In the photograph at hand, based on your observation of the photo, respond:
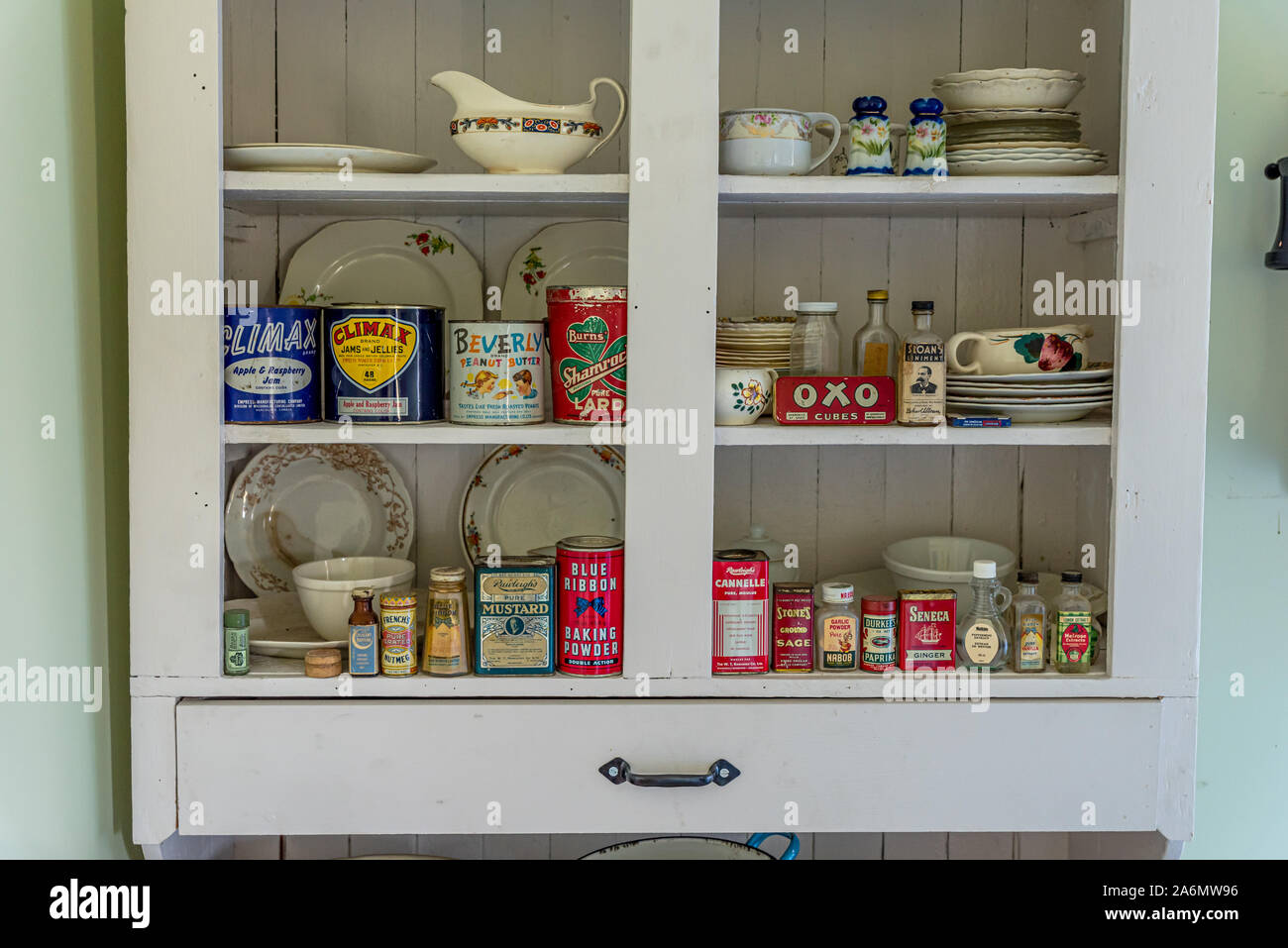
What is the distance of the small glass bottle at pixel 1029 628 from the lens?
1521mm

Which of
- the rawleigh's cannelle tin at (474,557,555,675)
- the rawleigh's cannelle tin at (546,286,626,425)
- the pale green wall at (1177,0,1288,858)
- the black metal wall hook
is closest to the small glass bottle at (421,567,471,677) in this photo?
the rawleigh's cannelle tin at (474,557,555,675)

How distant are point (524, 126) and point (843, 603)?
704mm

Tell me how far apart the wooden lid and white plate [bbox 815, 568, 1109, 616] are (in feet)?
2.25

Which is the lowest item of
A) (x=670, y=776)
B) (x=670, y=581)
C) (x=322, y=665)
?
(x=670, y=776)

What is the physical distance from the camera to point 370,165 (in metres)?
1.49

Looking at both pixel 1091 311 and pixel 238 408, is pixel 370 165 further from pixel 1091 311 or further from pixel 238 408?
pixel 1091 311

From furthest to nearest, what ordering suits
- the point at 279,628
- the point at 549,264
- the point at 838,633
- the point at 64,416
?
the point at 549,264 < the point at 279,628 < the point at 838,633 < the point at 64,416

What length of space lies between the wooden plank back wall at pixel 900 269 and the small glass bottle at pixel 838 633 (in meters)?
0.31

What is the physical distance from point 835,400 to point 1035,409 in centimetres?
25

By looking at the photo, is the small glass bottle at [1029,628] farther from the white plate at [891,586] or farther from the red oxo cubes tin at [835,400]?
the red oxo cubes tin at [835,400]

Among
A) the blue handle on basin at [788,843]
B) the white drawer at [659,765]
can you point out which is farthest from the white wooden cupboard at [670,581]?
the blue handle on basin at [788,843]

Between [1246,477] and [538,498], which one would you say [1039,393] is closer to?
[1246,477]

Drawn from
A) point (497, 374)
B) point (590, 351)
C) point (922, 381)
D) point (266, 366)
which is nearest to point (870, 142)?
point (922, 381)

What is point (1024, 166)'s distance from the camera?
1495 mm
